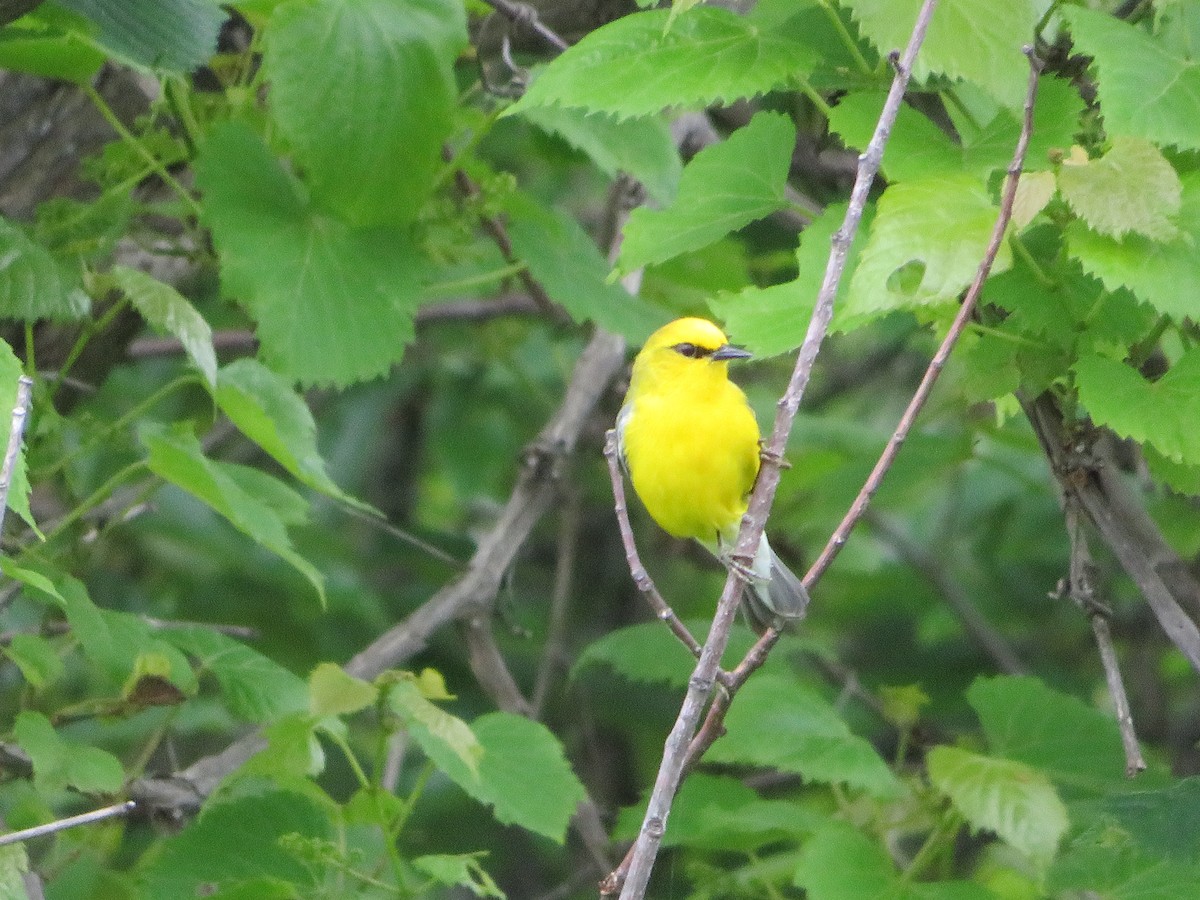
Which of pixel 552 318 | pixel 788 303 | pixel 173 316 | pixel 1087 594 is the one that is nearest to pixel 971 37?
pixel 788 303

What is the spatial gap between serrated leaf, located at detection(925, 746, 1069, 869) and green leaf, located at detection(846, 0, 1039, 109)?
4.74 feet

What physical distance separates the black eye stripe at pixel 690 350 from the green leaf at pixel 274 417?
1005 mm

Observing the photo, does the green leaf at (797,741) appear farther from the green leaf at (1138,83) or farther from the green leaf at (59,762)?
the green leaf at (1138,83)

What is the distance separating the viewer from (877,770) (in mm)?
3150

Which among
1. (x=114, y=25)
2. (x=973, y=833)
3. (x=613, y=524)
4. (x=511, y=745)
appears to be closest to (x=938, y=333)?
(x=973, y=833)

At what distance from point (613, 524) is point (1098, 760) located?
10.1 feet

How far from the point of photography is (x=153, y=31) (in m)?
2.67

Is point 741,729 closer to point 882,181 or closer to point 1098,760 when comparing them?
point 1098,760

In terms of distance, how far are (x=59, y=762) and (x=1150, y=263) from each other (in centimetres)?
195

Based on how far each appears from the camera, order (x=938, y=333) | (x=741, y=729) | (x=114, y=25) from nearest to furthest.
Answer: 1. (x=938, y=333)
2. (x=114, y=25)
3. (x=741, y=729)

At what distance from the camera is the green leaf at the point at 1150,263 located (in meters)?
2.05

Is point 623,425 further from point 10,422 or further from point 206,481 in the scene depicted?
point 10,422

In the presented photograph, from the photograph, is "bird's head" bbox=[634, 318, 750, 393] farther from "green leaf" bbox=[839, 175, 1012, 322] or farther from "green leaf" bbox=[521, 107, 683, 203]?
"green leaf" bbox=[839, 175, 1012, 322]

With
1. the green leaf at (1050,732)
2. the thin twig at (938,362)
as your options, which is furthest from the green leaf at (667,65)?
the green leaf at (1050,732)
